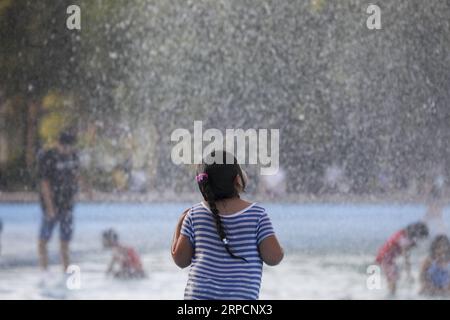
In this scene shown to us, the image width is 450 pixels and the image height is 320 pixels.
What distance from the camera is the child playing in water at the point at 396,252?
6.82 metres

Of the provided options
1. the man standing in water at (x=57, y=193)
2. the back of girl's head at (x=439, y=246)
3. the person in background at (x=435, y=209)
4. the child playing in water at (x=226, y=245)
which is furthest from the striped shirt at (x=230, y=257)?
the person in background at (x=435, y=209)

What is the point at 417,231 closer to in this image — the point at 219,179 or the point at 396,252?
the point at 396,252

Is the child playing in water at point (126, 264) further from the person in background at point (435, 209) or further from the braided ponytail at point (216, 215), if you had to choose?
the braided ponytail at point (216, 215)

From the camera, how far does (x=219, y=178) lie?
3.48m

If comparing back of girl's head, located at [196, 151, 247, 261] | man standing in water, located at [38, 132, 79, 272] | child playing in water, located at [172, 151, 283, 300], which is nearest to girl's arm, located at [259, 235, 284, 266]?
child playing in water, located at [172, 151, 283, 300]

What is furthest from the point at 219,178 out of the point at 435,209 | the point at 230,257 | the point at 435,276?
the point at 435,209

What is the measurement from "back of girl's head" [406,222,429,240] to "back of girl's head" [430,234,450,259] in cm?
13

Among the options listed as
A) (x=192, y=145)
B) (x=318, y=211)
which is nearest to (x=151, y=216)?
(x=192, y=145)

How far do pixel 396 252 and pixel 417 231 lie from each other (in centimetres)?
29

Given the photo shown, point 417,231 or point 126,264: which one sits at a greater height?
point 417,231

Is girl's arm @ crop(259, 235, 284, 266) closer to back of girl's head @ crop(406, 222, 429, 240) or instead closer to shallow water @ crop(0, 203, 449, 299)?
shallow water @ crop(0, 203, 449, 299)

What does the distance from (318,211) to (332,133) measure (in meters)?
0.64
